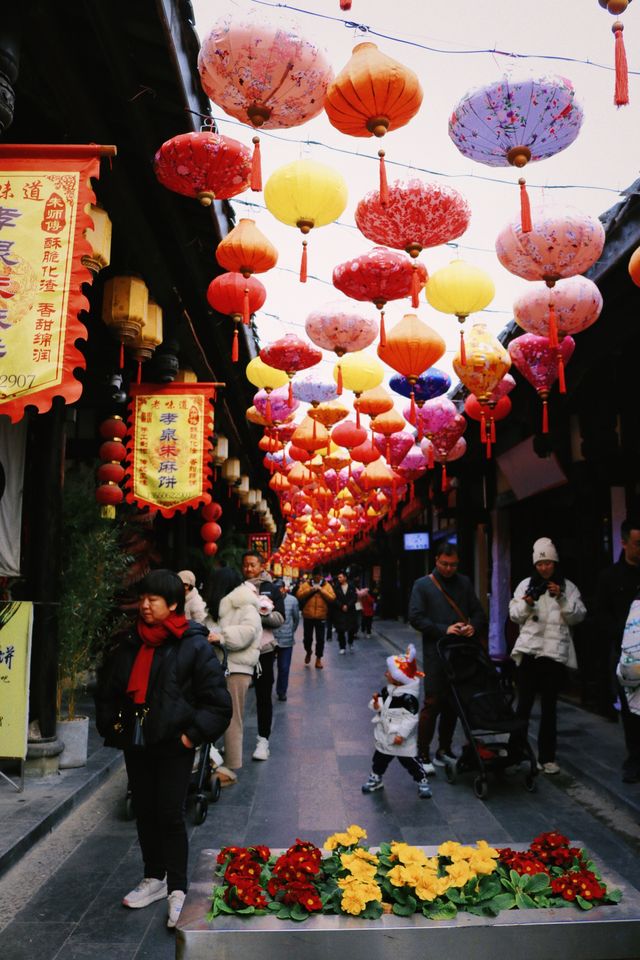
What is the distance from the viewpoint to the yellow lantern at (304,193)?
217 inches

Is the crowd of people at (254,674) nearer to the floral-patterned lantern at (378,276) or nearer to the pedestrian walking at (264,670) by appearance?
the pedestrian walking at (264,670)

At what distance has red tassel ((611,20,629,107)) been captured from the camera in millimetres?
3518

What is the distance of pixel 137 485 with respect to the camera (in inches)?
352

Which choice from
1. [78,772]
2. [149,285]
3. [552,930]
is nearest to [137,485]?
[149,285]

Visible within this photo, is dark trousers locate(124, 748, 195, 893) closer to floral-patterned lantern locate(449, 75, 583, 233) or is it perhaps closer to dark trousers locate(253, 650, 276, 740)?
dark trousers locate(253, 650, 276, 740)

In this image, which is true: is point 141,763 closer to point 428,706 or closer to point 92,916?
point 92,916

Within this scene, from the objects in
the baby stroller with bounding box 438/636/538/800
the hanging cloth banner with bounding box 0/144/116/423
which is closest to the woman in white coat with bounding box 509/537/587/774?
the baby stroller with bounding box 438/636/538/800

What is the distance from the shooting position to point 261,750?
25.2 ft

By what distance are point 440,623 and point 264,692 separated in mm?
2090

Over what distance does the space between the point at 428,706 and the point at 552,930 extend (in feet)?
14.0

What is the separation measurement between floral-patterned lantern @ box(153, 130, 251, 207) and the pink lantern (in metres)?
2.34

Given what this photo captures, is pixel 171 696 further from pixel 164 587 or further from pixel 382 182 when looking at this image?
pixel 382 182

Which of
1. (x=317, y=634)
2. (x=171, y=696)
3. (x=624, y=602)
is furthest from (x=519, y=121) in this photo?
(x=317, y=634)

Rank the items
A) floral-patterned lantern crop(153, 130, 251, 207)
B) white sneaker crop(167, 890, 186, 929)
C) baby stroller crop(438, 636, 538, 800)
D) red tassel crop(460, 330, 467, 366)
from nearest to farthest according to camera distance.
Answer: white sneaker crop(167, 890, 186, 929) < floral-patterned lantern crop(153, 130, 251, 207) < baby stroller crop(438, 636, 538, 800) < red tassel crop(460, 330, 467, 366)
